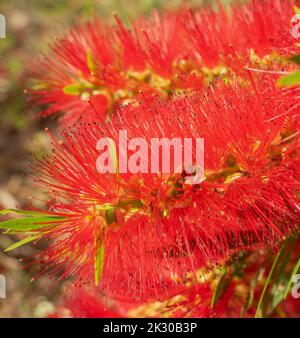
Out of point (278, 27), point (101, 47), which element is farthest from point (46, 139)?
point (278, 27)

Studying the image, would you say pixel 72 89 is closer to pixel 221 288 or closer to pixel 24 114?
pixel 221 288

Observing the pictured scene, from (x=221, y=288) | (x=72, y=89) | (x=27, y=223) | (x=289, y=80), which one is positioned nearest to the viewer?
(x=289, y=80)

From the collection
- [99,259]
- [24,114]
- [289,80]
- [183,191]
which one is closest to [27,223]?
[99,259]

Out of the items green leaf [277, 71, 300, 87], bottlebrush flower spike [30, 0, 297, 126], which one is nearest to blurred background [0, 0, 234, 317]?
bottlebrush flower spike [30, 0, 297, 126]

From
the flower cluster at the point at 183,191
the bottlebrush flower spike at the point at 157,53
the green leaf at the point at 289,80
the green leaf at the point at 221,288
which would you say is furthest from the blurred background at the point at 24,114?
the green leaf at the point at 289,80

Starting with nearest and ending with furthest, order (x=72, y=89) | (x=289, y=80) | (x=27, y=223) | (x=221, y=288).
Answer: (x=289, y=80) < (x=27, y=223) < (x=221, y=288) < (x=72, y=89)

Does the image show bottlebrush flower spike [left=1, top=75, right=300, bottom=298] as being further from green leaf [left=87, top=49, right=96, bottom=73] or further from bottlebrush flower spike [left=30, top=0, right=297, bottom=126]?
green leaf [left=87, top=49, right=96, bottom=73]

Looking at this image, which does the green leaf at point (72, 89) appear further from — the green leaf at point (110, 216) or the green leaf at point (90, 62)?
the green leaf at point (110, 216)

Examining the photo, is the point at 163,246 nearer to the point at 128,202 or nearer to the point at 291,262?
the point at 128,202
